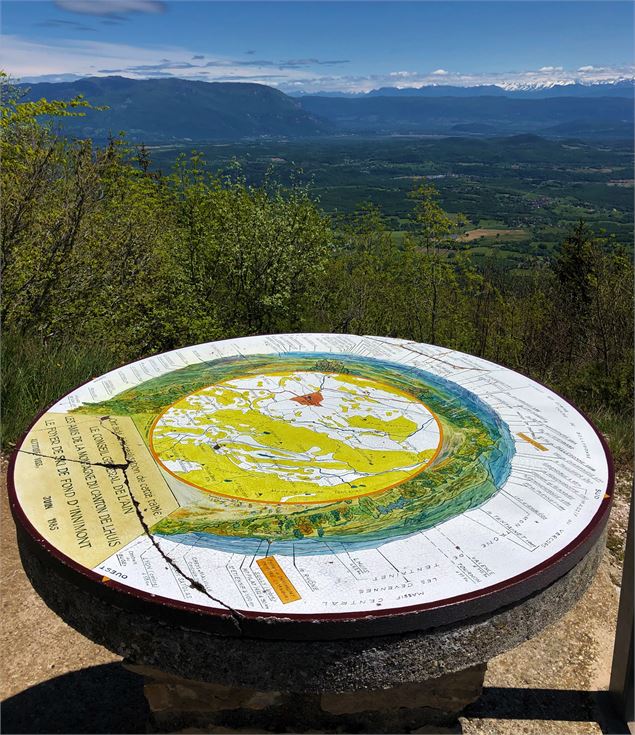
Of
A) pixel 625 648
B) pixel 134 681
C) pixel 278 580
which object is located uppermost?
pixel 278 580

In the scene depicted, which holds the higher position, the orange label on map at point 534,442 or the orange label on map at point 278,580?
the orange label on map at point 534,442

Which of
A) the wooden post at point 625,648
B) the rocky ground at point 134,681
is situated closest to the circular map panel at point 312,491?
the wooden post at point 625,648

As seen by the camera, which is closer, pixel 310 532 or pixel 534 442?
pixel 310 532

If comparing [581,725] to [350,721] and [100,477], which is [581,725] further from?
[100,477]

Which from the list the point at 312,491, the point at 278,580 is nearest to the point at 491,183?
the point at 312,491

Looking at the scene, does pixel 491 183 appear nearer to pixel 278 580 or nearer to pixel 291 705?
pixel 291 705

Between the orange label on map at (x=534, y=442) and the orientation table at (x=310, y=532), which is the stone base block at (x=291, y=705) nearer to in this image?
the orientation table at (x=310, y=532)

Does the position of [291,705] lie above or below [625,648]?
below

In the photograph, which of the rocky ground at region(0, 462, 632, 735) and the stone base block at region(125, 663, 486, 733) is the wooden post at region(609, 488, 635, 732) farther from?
the stone base block at region(125, 663, 486, 733)
